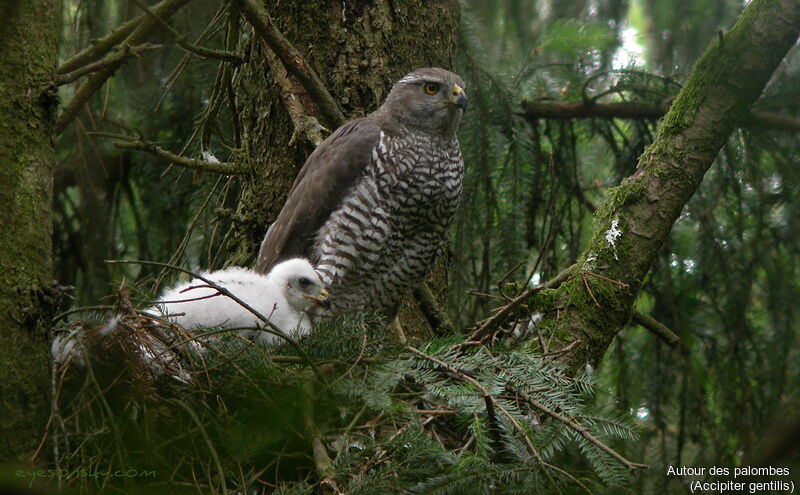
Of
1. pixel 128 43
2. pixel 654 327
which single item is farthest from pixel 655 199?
pixel 128 43

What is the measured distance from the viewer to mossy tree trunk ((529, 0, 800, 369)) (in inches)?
126

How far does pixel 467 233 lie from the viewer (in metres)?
4.30

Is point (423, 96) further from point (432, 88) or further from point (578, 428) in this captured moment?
point (578, 428)

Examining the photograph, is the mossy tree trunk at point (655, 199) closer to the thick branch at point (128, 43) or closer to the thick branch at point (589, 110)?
the thick branch at point (589, 110)

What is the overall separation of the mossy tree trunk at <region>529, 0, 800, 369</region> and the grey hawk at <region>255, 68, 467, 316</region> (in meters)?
0.71

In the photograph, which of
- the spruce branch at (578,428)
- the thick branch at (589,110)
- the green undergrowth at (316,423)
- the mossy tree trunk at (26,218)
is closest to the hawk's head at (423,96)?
the thick branch at (589,110)

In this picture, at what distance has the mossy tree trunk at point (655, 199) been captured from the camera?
3.20m

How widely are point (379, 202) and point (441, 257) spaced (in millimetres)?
602

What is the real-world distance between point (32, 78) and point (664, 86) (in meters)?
3.38

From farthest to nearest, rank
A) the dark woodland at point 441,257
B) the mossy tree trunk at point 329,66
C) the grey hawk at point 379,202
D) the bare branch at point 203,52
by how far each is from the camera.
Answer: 1. the mossy tree trunk at point 329,66
2. the grey hawk at point 379,202
3. the bare branch at point 203,52
4. the dark woodland at point 441,257

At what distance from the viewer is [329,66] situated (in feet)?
13.0

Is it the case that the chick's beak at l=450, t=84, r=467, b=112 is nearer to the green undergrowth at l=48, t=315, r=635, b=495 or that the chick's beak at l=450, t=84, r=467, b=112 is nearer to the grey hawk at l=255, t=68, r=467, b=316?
the grey hawk at l=255, t=68, r=467, b=316

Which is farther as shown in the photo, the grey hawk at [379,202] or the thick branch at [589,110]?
the thick branch at [589,110]

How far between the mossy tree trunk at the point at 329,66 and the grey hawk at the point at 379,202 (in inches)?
8.2
